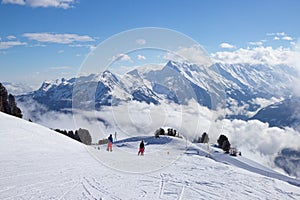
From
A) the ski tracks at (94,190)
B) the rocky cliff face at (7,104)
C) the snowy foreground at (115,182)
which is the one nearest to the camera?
the ski tracks at (94,190)

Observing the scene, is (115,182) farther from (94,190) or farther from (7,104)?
(7,104)

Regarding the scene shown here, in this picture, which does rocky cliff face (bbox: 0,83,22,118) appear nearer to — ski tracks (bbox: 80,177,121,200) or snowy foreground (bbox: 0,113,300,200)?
snowy foreground (bbox: 0,113,300,200)

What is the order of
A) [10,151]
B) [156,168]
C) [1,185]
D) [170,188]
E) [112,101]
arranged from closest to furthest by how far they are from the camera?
[1,185]
[170,188]
[112,101]
[156,168]
[10,151]

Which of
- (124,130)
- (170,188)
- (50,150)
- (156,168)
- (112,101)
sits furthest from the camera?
(50,150)

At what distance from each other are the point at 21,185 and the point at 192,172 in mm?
12245

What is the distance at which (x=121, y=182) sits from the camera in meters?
17.7

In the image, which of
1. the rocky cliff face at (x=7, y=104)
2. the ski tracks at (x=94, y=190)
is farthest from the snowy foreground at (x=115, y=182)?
the rocky cliff face at (x=7, y=104)

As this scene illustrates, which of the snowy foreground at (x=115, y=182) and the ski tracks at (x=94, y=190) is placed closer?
the ski tracks at (x=94, y=190)

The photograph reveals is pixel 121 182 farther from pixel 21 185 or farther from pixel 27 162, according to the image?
pixel 27 162

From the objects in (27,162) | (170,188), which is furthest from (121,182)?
(27,162)

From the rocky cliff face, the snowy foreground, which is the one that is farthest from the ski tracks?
the rocky cliff face

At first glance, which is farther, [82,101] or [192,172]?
[192,172]

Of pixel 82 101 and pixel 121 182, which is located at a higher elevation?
pixel 82 101

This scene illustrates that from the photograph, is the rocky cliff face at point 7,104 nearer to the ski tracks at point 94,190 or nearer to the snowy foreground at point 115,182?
the snowy foreground at point 115,182
